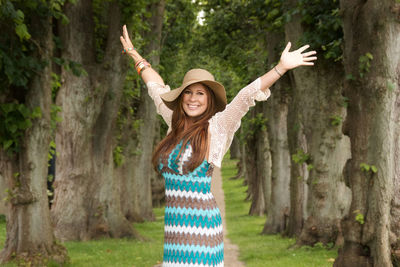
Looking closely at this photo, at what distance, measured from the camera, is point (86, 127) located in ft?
43.1

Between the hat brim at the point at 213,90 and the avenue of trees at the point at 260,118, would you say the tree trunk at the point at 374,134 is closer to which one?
the avenue of trees at the point at 260,118

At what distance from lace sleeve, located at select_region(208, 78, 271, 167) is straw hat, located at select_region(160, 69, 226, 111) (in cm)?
15

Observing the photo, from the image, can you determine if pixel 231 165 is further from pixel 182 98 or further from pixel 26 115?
pixel 182 98

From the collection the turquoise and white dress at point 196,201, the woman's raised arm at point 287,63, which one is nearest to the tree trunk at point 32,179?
the turquoise and white dress at point 196,201

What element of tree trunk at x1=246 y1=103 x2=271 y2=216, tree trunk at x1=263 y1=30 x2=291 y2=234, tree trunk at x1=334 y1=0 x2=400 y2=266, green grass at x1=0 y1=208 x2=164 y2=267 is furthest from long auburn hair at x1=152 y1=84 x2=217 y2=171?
tree trunk at x1=246 y1=103 x2=271 y2=216

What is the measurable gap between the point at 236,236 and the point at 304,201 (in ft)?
10.3

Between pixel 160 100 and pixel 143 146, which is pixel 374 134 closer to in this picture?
pixel 160 100

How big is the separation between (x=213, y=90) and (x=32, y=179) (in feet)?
18.2

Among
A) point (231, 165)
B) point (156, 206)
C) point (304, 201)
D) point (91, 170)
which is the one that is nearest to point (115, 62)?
point (91, 170)

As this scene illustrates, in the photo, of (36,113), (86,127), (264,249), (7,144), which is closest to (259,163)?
(264,249)

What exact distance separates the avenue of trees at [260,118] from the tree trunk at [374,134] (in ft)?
0.05

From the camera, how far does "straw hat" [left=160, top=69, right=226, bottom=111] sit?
14.6 ft

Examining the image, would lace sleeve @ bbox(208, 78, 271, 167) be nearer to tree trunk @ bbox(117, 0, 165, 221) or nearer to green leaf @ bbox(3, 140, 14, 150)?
green leaf @ bbox(3, 140, 14, 150)

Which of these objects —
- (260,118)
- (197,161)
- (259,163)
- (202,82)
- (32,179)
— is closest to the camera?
(197,161)
